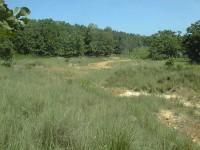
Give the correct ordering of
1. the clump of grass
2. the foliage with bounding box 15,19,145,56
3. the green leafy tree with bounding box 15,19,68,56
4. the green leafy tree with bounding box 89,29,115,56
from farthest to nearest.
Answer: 1. the green leafy tree with bounding box 89,29,115,56
2. the foliage with bounding box 15,19,145,56
3. the green leafy tree with bounding box 15,19,68,56
4. the clump of grass

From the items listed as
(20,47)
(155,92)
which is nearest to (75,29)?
(20,47)

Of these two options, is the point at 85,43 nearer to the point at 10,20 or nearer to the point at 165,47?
the point at 165,47

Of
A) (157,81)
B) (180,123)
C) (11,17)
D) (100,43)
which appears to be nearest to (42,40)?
(100,43)

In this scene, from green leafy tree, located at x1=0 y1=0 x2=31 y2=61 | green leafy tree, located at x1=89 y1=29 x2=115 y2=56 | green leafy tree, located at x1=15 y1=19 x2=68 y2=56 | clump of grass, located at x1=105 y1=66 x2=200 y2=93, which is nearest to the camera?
green leafy tree, located at x1=0 y1=0 x2=31 y2=61

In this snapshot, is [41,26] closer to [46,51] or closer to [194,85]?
[46,51]

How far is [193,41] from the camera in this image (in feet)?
123

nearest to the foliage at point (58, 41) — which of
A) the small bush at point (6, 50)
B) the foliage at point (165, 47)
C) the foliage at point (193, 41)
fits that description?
the foliage at point (165, 47)

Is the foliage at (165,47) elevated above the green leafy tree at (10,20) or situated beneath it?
situated beneath

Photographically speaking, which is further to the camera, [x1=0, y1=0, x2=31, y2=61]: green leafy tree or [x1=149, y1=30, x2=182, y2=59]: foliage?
[x1=149, y1=30, x2=182, y2=59]: foliage

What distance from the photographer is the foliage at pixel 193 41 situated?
121 ft

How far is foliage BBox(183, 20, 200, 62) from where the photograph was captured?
3681 centimetres

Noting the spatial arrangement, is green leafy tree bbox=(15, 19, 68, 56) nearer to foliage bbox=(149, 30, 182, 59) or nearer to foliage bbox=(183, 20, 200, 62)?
foliage bbox=(149, 30, 182, 59)

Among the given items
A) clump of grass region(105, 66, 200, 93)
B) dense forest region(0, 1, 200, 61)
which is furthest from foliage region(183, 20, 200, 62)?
clump of grass region(105, 66, 200, 93)

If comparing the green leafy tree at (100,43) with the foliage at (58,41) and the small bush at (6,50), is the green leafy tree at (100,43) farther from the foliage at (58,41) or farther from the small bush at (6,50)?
the small bush at (6,50)
